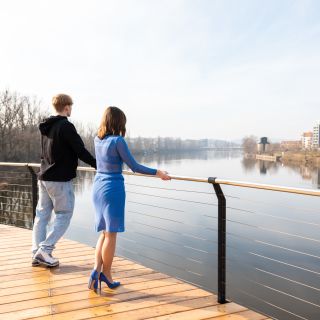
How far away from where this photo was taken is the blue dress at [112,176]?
255 centimetres

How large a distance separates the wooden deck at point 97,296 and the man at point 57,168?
0.28 metres

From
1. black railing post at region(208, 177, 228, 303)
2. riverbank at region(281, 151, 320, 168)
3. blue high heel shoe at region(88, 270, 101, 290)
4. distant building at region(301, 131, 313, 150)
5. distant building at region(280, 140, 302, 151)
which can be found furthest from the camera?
distant building at region(301, 131, 313, 150)

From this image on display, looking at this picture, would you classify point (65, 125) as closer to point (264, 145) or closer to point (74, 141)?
point (74, 141)

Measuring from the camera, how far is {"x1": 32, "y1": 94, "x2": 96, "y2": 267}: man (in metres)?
3.03

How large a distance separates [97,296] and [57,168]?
1171 mm

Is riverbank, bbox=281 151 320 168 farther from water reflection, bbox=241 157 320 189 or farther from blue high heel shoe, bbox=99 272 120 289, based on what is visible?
blue high heel shoe, bbox=99 272 120 289

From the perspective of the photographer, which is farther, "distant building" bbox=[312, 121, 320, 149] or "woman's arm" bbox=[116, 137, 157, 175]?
"distant building" bbox=[312, 121, 320, 149]

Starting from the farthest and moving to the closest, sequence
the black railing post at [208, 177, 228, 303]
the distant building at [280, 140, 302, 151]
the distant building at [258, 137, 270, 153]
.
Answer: the distant building at [280, 140, 302, 151] < the distant building at [258, 137, 270, 153] < the black railing post at [208, 177, 228, 303]

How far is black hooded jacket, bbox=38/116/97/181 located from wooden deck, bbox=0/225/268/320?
0.91 m

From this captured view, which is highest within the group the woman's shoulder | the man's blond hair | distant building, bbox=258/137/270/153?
distant building, bbox=258/137/270/153

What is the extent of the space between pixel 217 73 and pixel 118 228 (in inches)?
800

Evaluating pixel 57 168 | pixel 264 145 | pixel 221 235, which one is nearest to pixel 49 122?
pixel 57 168

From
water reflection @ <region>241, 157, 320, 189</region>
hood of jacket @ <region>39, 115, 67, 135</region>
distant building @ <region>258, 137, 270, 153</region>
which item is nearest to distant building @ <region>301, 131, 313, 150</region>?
distant building @ <region>258, 137, 270, 153</region>

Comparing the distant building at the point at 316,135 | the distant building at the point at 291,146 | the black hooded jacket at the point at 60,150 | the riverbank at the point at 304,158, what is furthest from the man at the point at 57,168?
the distant building at the point at 316,135
